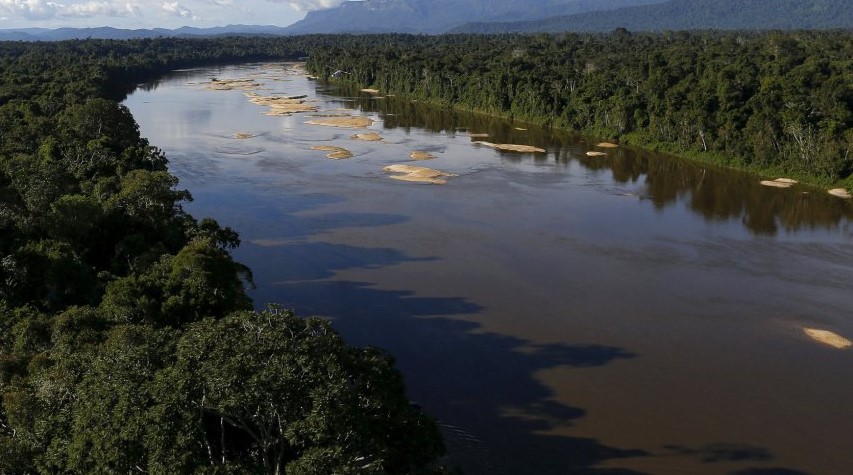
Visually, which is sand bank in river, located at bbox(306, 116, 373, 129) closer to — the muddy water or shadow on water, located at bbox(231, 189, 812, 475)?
the muddy water

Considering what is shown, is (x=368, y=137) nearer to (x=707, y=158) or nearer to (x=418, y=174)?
(x=418, y=174)

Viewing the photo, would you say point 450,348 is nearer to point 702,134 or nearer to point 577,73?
point 702,134

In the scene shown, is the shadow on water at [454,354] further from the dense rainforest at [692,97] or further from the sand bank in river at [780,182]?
the dense rainforest at [692,97]

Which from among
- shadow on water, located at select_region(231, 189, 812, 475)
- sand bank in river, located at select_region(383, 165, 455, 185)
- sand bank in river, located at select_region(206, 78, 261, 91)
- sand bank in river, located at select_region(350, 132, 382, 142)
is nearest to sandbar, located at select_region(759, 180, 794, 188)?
sand bank in river, located at select_region(383, 165, 455, 185)

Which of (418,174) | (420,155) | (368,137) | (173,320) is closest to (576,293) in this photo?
(173,320)

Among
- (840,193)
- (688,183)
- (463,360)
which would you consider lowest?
(463,360)
